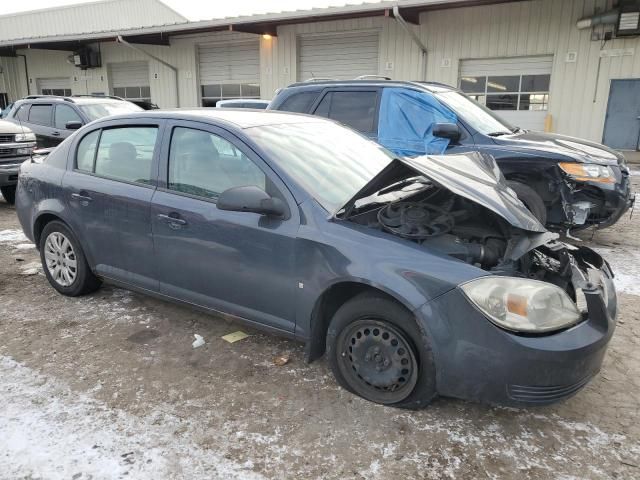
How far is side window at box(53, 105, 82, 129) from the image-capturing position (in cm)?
999

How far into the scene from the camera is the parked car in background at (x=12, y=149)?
824 cm

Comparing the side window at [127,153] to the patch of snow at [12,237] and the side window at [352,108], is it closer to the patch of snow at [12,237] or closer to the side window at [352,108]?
the patch of snow at [12,237]

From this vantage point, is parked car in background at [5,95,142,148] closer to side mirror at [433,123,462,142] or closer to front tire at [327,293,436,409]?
side mirror at [433,123,462,142]

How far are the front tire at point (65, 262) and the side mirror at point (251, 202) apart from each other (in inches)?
75.0

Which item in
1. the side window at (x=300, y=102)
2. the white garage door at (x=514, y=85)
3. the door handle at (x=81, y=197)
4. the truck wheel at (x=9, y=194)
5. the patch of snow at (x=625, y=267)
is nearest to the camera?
the door handle at (x=81, y=197)

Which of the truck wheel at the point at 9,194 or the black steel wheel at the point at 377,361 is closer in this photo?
the black steel wheel at the point at 377,361

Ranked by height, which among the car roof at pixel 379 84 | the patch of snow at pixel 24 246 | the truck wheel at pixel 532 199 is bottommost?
the patch of snow at pixel 24 246

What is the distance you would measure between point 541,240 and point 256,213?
1599mm

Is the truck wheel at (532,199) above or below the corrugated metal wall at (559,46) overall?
below

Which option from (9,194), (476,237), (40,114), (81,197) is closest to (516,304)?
(476,237)

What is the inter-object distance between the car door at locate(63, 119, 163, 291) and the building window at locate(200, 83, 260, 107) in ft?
49.7

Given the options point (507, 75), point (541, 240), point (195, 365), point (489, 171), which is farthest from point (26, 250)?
point (507, 75)

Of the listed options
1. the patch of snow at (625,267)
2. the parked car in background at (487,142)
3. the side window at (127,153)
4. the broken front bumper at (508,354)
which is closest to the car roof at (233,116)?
the side window at (127,153)

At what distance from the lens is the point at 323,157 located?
11.4ft
